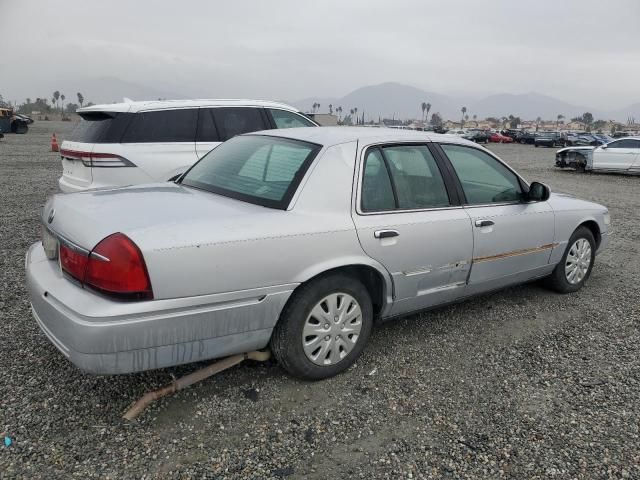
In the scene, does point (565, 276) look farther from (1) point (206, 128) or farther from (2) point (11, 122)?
(2) point (11, 122)

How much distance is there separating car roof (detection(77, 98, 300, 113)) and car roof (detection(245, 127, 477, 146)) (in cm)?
269

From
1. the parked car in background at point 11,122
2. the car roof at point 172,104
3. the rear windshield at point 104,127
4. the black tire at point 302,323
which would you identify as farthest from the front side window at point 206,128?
the parked car in background at point 11,122

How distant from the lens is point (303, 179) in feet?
10.1

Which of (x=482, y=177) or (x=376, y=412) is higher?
(x=482, y=177)

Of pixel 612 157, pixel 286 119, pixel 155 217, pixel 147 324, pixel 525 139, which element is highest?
pixel 525 139

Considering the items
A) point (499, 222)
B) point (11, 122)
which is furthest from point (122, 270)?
point (11, 122)

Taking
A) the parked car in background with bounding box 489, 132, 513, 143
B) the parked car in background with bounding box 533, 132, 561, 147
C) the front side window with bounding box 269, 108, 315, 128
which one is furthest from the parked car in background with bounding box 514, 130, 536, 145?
the front side window with bounding box 269, 108, 315, 128

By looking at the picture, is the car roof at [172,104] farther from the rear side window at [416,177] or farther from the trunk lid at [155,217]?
the rear side window at [416,177]

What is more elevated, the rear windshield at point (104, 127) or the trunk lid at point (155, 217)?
the rear windshield at point (104, 127)

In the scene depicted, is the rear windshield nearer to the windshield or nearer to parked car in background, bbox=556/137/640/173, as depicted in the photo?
the windshield

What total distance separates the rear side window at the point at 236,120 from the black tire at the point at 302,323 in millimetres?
3836

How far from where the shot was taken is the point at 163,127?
→ 19.6 feet

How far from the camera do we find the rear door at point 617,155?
17.4 meters

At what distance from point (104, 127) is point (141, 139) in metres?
0.41
